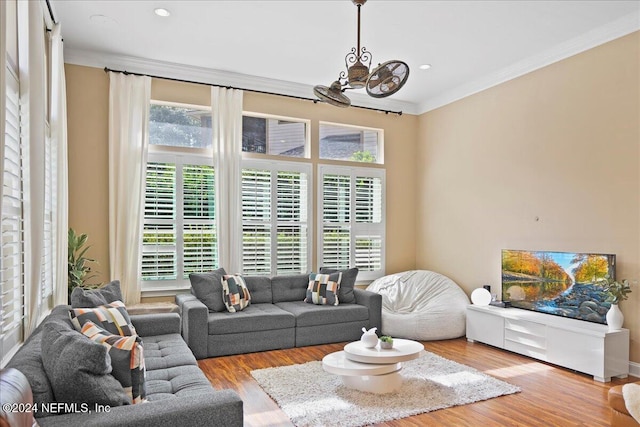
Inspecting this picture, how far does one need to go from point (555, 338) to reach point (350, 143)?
12.3ft

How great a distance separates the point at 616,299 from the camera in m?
3.98

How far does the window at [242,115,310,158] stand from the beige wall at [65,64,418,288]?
0.12m

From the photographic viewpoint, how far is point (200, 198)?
→ 18.0 ft

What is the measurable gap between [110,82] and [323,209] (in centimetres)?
312

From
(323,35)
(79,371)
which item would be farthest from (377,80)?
(79,371)

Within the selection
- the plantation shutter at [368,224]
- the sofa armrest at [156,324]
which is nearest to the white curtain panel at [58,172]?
the sofa armrest at [156,324]

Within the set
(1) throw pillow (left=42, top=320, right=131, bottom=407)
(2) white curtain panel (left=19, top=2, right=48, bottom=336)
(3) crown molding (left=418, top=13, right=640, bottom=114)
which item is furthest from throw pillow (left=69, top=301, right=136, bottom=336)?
(3) crown molding (left=418, top=13, right=640, bottom=114)

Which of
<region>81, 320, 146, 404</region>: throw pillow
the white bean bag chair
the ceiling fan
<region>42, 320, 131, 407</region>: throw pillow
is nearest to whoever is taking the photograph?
<region>42, 320, 131, 407</region>: throw pillow

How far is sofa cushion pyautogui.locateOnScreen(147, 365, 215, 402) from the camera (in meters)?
2.50

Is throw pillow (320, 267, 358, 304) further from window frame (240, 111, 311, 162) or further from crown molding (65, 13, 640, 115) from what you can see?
crown molding (65, 13, 640, 115)

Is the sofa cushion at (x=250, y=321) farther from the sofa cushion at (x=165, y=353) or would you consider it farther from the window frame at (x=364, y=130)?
the window frame at (x=364, y=130)

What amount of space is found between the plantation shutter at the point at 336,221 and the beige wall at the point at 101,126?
0.72 ft

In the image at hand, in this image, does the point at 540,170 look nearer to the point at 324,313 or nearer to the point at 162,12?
the point at 324,313

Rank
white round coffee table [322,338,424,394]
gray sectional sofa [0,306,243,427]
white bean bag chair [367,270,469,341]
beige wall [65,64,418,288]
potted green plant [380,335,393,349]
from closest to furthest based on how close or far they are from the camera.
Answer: gray sectional sofa [0,306,243,427]
white round coffee table [322,338,424,394]
potted green plant [380,335,393,349]
beige wall [65,64,418,288]
white bean bag chair [367,270,469,341]
